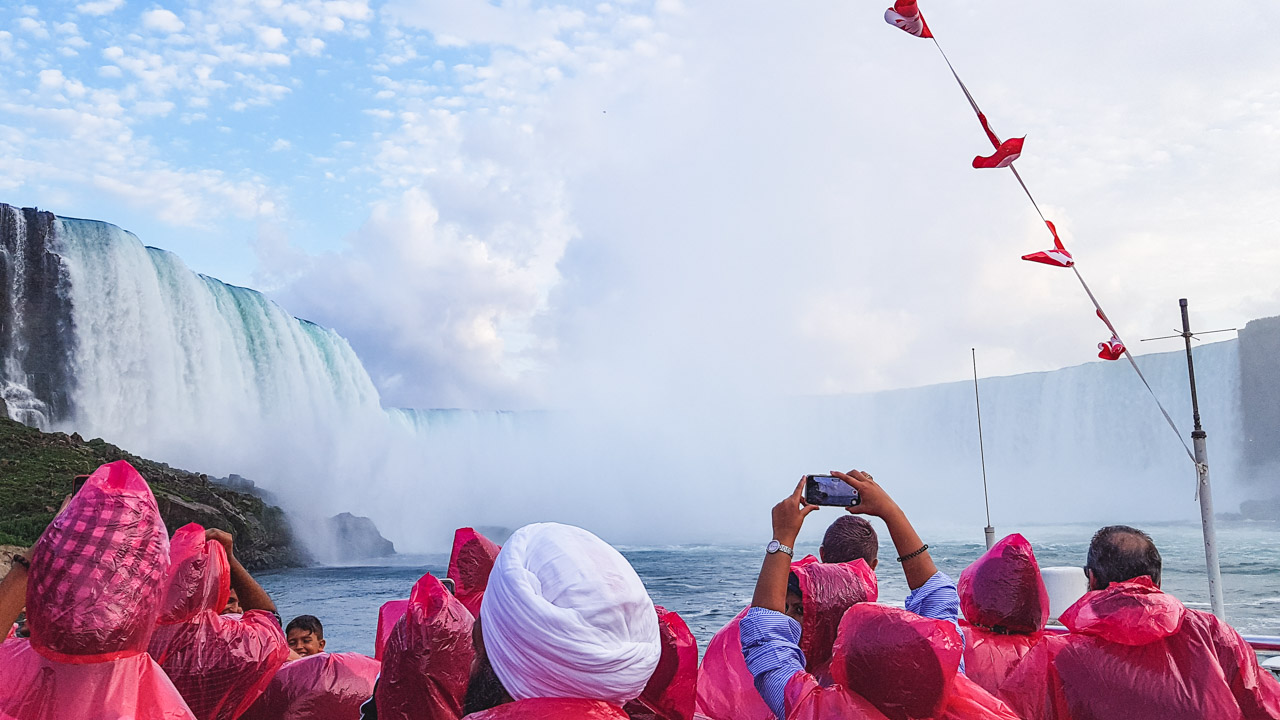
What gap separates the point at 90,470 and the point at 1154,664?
26.9 m

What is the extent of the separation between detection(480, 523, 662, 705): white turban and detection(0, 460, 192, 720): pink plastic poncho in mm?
675

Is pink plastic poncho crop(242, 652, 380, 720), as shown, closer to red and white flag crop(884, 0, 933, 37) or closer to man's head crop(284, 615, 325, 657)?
man's head crop(284, 615, 325, 657)

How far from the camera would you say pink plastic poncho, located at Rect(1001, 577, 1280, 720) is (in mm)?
2207

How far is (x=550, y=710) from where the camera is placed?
51.9 inches

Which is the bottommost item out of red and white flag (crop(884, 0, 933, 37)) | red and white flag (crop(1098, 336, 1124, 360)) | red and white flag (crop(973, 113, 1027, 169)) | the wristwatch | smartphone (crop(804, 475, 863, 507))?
the wristwatch

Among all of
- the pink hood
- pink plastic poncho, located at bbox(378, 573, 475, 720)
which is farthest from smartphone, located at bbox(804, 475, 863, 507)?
pink plastic poncho, located at bbox(378, 573, 475, 720)

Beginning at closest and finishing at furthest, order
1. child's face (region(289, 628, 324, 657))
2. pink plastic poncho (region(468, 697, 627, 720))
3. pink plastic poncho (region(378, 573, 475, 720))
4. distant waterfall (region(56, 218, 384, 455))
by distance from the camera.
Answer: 1. pink plastic poncho (region(468, 697, 627, 720))
2. pink plastic poncho (region(378, 573, 475, 720))
3. child's face (region(289, 628, 324, 657))
4. distant waterfall (region(56, 218, 384, 455))

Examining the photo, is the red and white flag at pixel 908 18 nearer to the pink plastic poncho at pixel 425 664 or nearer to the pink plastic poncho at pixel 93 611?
the pink plastic poncho at pixel 425 664

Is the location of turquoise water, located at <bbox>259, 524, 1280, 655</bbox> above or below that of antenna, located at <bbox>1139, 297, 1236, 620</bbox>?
below

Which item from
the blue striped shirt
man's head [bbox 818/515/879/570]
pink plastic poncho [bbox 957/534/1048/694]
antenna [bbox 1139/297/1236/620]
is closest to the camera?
the blue striped shirt

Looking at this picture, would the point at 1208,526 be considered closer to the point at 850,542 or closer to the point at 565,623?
the point at 850,542

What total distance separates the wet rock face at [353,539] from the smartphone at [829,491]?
31.8m

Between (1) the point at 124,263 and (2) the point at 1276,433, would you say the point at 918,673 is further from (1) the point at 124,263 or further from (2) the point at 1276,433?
(2) the point at 1276,433

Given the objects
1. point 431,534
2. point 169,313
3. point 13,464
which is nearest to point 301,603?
point 13,464
